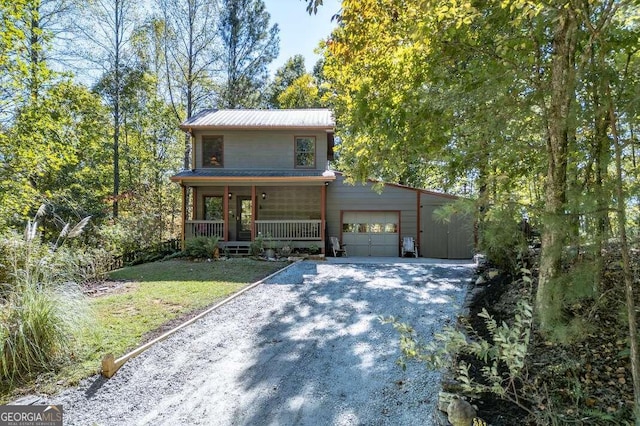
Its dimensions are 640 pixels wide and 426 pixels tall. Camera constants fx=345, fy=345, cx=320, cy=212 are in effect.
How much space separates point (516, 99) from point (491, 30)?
0.94 m

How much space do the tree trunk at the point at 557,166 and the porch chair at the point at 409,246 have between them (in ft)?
33.3

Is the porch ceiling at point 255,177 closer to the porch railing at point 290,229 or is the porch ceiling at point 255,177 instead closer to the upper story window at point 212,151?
the upper story window at point 212,151

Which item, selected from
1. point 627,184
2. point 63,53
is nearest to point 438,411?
point 627,184

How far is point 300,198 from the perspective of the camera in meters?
14.5

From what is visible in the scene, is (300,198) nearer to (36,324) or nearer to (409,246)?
(409,246)

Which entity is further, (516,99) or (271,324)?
(271,324)

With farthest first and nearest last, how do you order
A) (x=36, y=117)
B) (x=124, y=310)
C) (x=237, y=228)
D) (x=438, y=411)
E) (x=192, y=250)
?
(x=237, y=228), (x=192, y=250), (x=36, y=117), (x=124, y=310), (x=438, y=411)

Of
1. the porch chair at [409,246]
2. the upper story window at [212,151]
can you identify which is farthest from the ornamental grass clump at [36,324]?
the porch chair at [409,246]

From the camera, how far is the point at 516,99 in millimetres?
3662

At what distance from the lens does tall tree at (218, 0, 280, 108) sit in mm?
21031

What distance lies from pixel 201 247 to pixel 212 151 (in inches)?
170

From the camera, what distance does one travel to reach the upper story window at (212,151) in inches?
556

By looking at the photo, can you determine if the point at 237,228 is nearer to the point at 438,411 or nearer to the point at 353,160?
the point at 353,160

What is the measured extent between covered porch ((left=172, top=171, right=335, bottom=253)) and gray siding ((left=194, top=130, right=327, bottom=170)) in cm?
91
